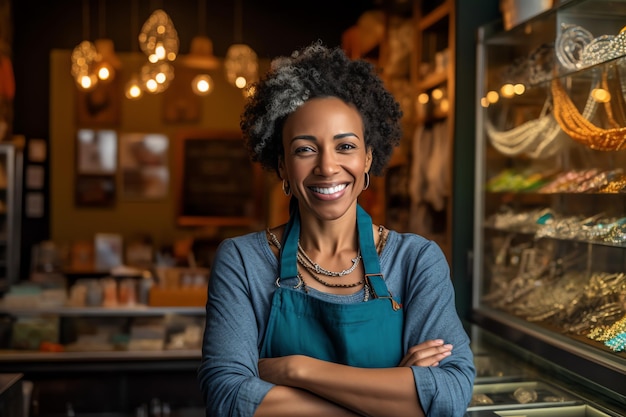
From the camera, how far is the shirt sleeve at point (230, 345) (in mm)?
1680

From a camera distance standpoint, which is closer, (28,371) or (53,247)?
(28,371)

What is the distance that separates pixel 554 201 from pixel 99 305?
3.00 m

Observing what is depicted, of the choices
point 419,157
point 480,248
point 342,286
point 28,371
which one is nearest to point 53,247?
point 28,371

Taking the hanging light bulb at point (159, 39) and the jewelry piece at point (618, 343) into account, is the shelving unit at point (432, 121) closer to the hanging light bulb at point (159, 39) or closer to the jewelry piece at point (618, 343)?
the hanging light bulb at point (159, 39)

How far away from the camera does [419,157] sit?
15.9ft

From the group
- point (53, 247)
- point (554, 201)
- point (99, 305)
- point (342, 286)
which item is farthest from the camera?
point (53, 247)

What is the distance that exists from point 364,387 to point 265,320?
307 mm

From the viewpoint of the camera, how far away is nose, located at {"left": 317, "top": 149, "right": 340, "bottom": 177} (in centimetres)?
177

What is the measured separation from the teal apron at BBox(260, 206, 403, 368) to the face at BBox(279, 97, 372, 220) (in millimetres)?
189

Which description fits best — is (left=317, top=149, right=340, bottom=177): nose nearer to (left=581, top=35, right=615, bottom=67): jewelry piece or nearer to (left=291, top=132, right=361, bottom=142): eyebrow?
(left=291, top=132, right=361, bottom=142): eyebrow

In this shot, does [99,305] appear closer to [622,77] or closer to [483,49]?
[483,49]

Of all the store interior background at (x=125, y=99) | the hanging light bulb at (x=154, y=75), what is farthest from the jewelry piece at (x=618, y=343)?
the store interior background at (x=125, y=99)

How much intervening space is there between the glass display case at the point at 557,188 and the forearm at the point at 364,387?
961mm

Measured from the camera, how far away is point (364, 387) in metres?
1.67
